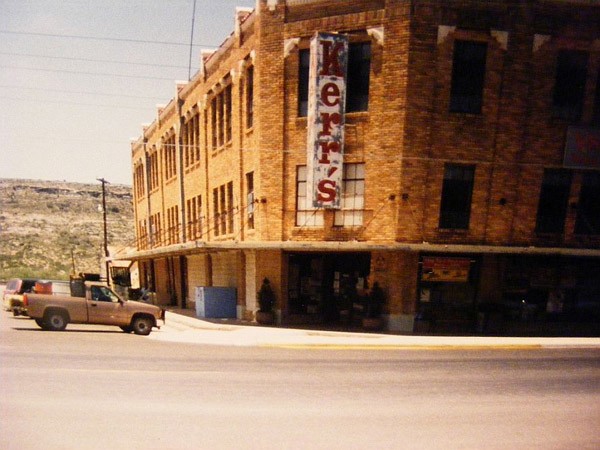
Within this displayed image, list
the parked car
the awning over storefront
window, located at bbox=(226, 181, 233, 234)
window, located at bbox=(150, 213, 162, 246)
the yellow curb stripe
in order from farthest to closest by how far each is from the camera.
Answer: window, located at bbox=(150, 213, 162, 246), window, located at bbox=(226, 181, 233, 234), the parked car, the awning over storefront, the yellow curb stripe

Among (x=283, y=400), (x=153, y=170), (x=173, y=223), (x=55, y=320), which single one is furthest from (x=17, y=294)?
(x=153, y=170)

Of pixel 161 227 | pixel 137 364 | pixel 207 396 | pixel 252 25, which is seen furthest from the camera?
pixel 161 227

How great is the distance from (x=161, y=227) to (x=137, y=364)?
2298cm

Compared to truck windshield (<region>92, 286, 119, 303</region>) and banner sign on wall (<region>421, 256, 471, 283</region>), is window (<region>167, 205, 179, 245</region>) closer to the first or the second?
truck windshield (<region>92, 286, 119, 303</region>)

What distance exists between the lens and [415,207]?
1352cm

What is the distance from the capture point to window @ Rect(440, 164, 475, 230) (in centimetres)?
1400

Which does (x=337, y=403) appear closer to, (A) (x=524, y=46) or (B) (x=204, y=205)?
(A) (x=524, y=46)

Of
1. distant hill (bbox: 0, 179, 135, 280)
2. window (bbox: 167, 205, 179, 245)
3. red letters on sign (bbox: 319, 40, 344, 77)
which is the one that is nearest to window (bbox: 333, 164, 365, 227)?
red letters on sign (bbox: 319, 40, 344, 77)

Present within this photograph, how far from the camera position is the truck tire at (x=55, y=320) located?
11.2 m

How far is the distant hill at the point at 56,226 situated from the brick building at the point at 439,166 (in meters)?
34.0

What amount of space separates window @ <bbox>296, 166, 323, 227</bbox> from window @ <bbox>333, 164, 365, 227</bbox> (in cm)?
75

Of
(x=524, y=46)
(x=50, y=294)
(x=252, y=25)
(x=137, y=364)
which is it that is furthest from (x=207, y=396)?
(x=524, y=46)

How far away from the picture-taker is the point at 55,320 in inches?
446

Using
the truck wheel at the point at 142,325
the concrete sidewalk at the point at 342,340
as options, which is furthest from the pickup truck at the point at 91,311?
the concrete sidewalk at the point at 342,340
